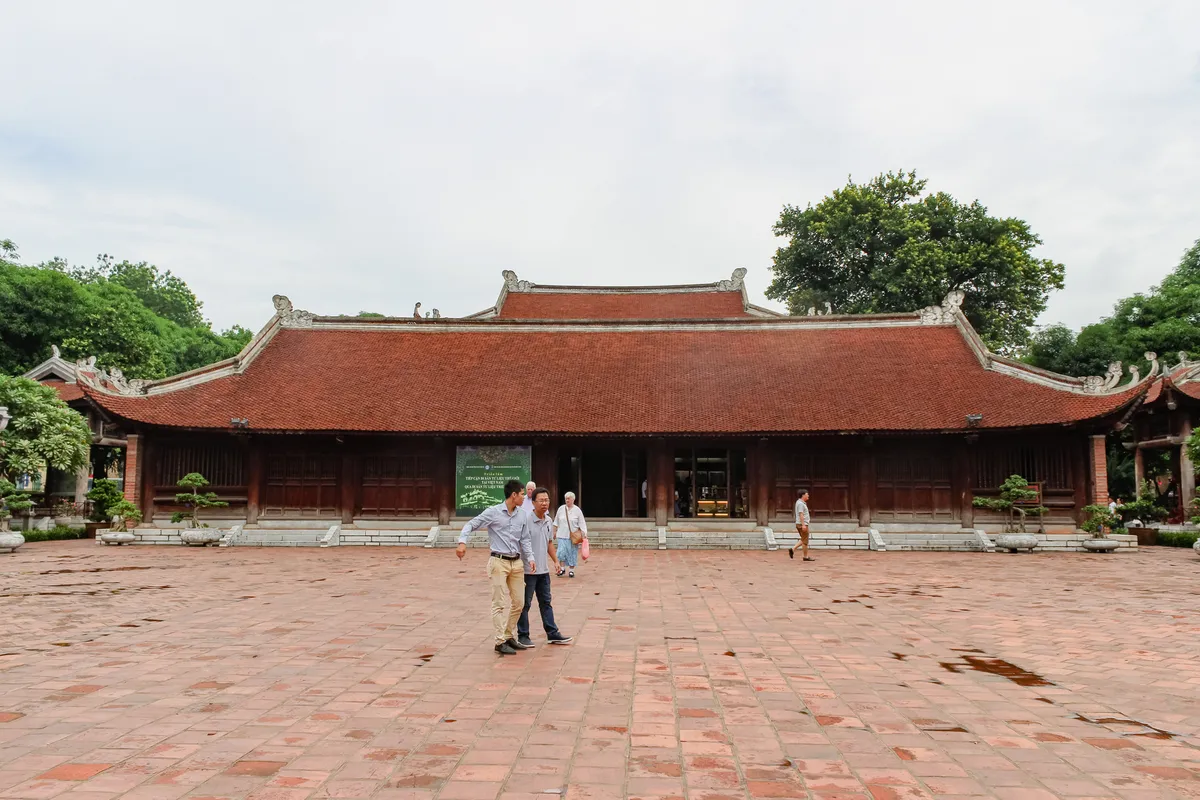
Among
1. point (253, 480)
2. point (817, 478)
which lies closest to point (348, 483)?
point (253, 480)

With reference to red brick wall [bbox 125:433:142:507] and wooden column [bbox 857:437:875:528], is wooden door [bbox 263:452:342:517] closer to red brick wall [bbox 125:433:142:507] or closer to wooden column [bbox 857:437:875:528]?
red brick wall [bbox 125:433:142:507]

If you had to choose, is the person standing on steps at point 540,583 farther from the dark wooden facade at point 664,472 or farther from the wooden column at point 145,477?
the wooden column at point 145,477

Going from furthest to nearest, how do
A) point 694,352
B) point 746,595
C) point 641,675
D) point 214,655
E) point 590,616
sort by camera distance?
point 694,352 < point 746,595 < point 590,616 < point 214,655 < point 641,675

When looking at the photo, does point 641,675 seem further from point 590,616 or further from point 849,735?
point 590,616

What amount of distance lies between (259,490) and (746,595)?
14.6 meters

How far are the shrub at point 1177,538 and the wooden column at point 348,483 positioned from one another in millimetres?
20648

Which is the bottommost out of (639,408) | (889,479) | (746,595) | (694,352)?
→ (746,595)

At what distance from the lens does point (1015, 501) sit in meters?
19.2

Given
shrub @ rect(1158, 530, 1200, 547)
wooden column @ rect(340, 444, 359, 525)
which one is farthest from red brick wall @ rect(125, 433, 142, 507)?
shrub @ rect(1158, 530, 1200, 547)

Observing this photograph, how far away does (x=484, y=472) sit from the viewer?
20.6m

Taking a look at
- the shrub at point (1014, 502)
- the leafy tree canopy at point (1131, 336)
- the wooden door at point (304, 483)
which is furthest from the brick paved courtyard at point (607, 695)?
the leafy tree canopy at point (1131, 336)

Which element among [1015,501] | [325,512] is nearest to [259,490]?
[325,512]

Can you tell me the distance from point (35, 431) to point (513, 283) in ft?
55.6

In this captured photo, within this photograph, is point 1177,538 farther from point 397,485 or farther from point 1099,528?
point 397,485
